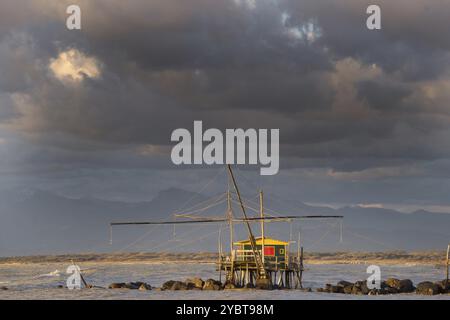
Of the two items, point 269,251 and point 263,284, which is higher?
point 269,251

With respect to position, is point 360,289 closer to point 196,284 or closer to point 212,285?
point 212,285

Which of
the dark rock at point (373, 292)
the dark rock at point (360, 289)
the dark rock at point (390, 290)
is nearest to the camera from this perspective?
the dark rock at point (373, 292)

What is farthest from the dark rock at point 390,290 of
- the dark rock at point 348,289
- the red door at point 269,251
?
the red door at point 269,251

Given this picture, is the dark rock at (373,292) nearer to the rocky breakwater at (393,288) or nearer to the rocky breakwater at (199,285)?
the rocky breakwater at (393,288)

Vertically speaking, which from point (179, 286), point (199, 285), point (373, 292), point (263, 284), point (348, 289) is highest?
point (263, 284)

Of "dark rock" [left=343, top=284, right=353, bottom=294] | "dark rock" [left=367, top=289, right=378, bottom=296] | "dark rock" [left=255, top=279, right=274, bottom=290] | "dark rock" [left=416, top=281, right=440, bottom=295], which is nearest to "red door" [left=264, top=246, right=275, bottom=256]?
"dark rock" [left=255, top=279, right=274, bottom=290]

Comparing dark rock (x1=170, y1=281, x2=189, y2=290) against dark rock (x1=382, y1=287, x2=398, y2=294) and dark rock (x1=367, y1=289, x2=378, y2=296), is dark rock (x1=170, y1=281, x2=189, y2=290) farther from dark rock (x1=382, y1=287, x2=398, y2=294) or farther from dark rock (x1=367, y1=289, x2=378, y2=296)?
dark rock (x1=382, y1=287, x2=398, y2=294)

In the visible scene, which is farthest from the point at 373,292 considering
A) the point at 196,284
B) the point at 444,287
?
the point at 196,284

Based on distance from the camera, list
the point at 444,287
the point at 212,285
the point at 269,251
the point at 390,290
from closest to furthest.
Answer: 1. the point at 444,287
2. the point at 390,290
3. the point at 212,285
4. the point at 269,251

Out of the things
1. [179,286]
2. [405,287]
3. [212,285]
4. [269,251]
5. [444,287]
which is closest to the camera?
[444,287]

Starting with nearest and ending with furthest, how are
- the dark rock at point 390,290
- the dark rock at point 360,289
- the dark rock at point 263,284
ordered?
the dark rock at point 360,289
the dark rock at point 390,290
the dark rock at point 263,284
